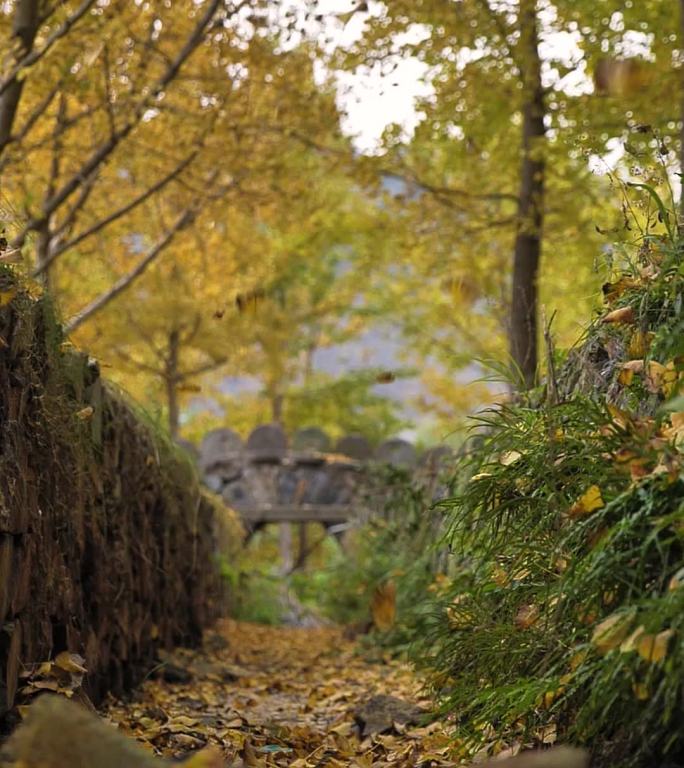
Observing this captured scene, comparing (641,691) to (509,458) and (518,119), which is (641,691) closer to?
(509,458)

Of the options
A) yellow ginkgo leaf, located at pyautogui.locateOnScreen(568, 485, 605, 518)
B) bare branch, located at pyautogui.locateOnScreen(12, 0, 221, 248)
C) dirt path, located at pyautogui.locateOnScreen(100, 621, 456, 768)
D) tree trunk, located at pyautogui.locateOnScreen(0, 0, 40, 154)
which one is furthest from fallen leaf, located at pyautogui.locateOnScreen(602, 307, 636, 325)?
bare branch, located at pyautogui.locateOnScreen(12, 0, 221, 248)

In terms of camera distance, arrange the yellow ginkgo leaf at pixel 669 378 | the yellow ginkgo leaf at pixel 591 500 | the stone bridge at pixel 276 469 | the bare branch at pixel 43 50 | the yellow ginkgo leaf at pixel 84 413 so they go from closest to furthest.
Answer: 1. the yellow ginkgo leaf at pixel 591 500
2. the yellow ginkgo leaf at pixel 669 378
3. the yellow ginkgo leaf at pixel 84 413
4. the bare branch at pixel 43 50
5. the stone bridge at pixel 276 469

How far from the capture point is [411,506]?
717 centimetres

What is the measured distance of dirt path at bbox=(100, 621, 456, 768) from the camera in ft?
10.4

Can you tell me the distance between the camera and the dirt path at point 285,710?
125 inches

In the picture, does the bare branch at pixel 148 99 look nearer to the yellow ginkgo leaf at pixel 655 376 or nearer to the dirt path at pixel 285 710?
the dirt path at pixel 285 710

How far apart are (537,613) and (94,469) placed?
2.04 meters

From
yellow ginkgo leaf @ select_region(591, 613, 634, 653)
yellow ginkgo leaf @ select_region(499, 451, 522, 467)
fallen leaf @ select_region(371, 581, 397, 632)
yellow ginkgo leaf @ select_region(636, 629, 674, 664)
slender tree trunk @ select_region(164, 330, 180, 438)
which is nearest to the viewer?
yellow ginkgo leaf @ select_region(636, 629, 674, 664)

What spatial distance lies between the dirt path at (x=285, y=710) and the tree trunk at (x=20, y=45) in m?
3.50

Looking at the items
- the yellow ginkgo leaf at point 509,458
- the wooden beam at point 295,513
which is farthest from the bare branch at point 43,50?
the wooden beam at point 295,513

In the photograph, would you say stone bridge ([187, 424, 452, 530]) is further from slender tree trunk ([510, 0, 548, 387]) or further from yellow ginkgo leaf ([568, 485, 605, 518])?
yellow ginkgo leaf ([568, 485, 605, 518])

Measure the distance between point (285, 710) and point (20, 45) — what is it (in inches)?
169

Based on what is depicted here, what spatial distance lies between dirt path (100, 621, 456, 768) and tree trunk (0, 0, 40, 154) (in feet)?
11.5

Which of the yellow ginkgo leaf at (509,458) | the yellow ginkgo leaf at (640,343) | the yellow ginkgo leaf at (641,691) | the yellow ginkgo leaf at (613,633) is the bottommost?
the yellow ginkgo leaf at (641,691)
